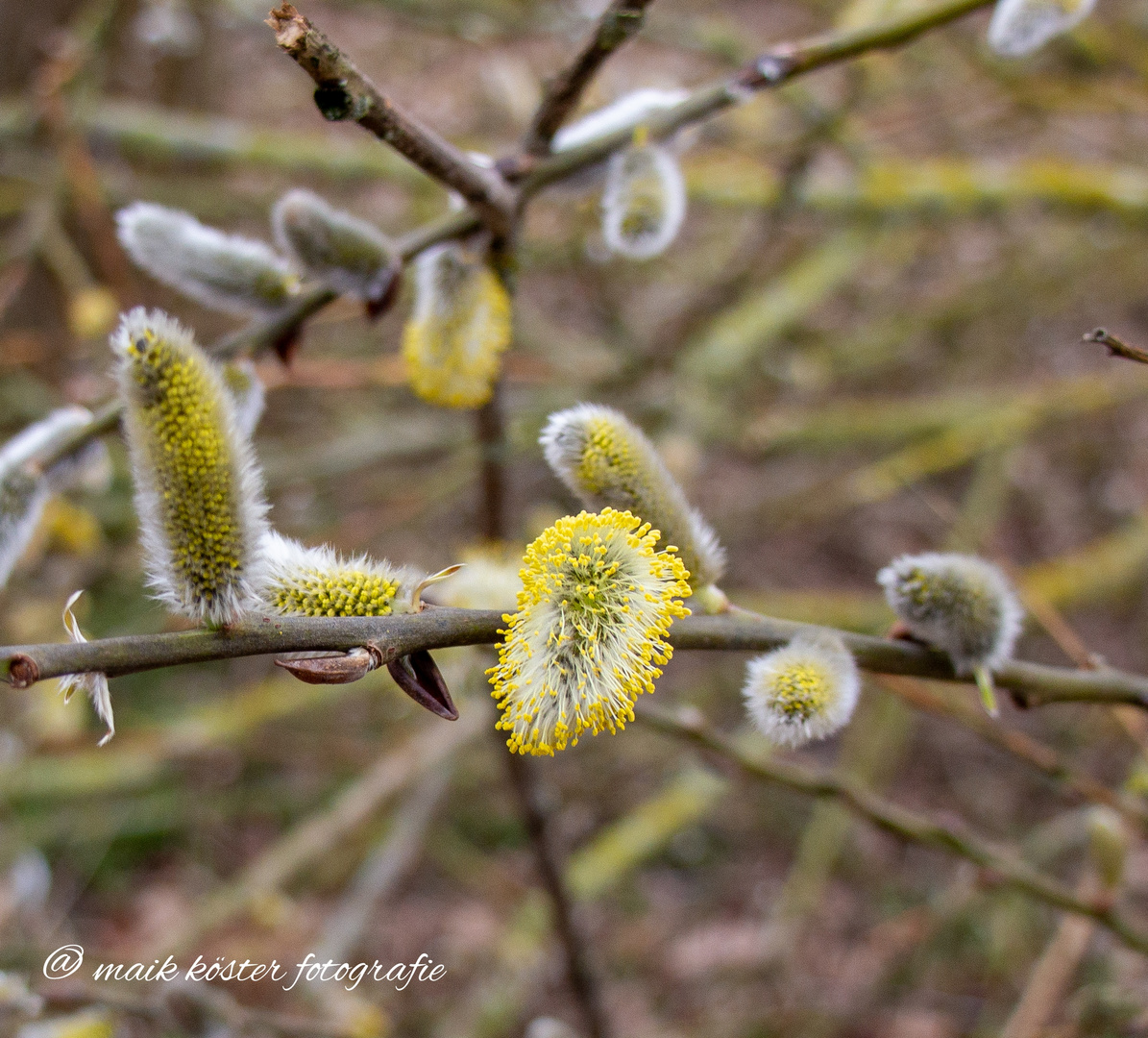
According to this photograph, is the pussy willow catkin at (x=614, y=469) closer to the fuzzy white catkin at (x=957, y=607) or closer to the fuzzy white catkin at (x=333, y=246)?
the fuzzy white catkin at (x=957, y=607)

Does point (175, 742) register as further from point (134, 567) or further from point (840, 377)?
point (840, 377)

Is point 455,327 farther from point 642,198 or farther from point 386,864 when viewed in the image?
point 386,864

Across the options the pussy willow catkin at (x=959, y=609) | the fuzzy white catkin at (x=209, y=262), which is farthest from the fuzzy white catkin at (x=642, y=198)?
the pussy willow catkin at (x=959, y=609)

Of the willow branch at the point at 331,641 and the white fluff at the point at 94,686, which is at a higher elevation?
the willow branch at the point at 331,641

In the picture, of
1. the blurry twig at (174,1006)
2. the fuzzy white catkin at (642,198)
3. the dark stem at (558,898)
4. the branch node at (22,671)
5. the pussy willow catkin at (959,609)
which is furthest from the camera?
the dark stem at (558,898)

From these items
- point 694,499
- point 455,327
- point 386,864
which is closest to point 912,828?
point 455,327
